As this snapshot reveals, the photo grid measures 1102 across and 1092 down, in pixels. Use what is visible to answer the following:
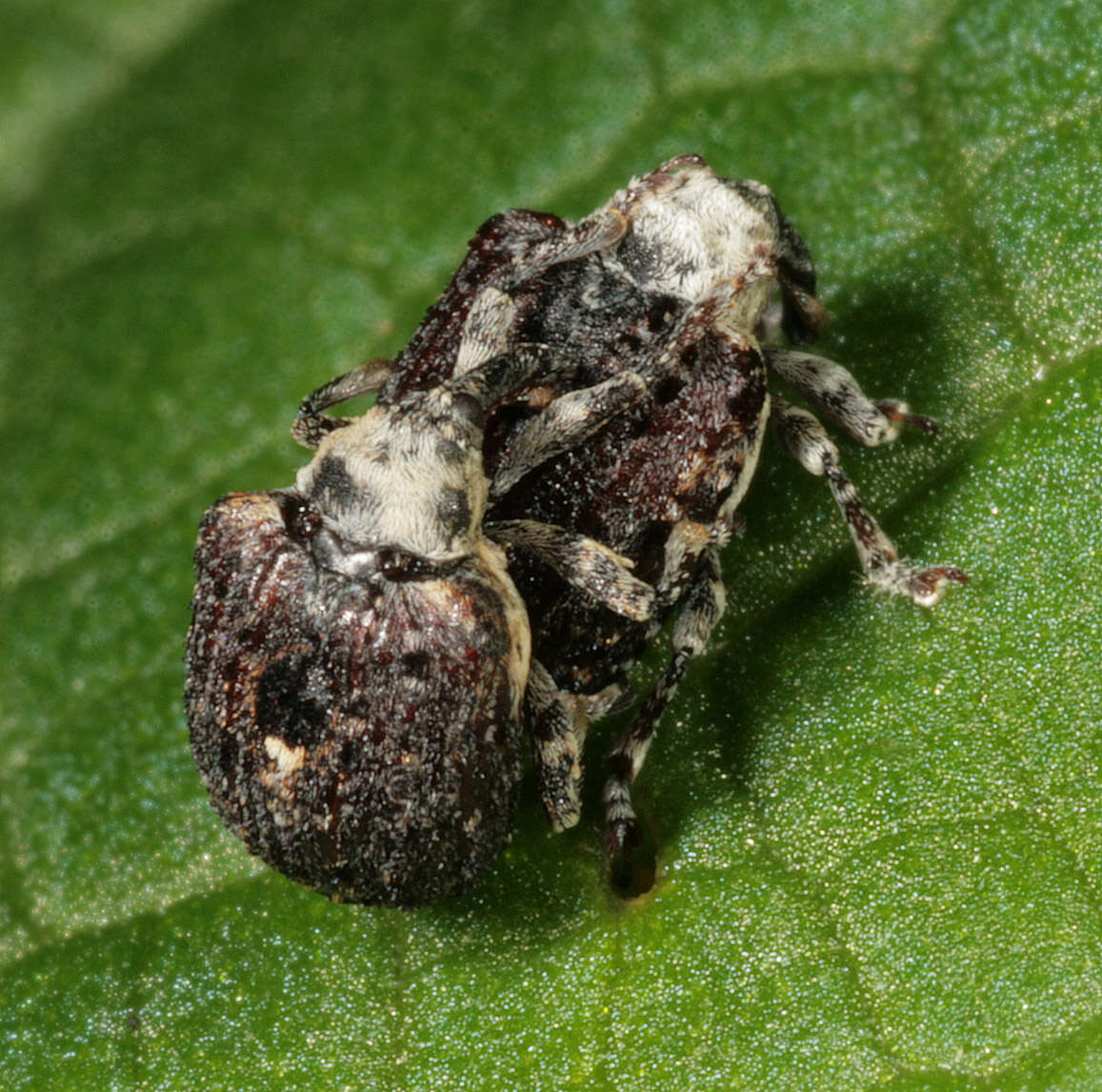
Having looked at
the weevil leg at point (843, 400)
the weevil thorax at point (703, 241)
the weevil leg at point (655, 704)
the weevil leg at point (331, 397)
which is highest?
the weevil thorax at point (703, 241)

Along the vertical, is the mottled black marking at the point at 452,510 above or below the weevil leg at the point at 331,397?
above

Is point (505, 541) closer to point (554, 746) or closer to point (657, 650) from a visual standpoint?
point (554, 746)

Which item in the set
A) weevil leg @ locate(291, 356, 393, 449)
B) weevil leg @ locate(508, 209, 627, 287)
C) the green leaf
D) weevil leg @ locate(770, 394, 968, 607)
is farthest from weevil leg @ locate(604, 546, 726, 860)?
weevil leg @ locate(291, 356, 393, 449)

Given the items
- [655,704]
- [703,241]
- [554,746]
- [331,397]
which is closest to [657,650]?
[655,704]

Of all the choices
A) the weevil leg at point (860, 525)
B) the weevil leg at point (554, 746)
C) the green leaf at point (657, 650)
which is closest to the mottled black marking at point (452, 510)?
the weevil leg at point (554, 746)

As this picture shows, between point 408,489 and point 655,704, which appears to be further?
point 655,704

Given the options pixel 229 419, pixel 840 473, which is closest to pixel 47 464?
pixel 229 419

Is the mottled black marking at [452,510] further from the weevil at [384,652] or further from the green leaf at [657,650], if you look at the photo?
the green leaf at [657,650]
